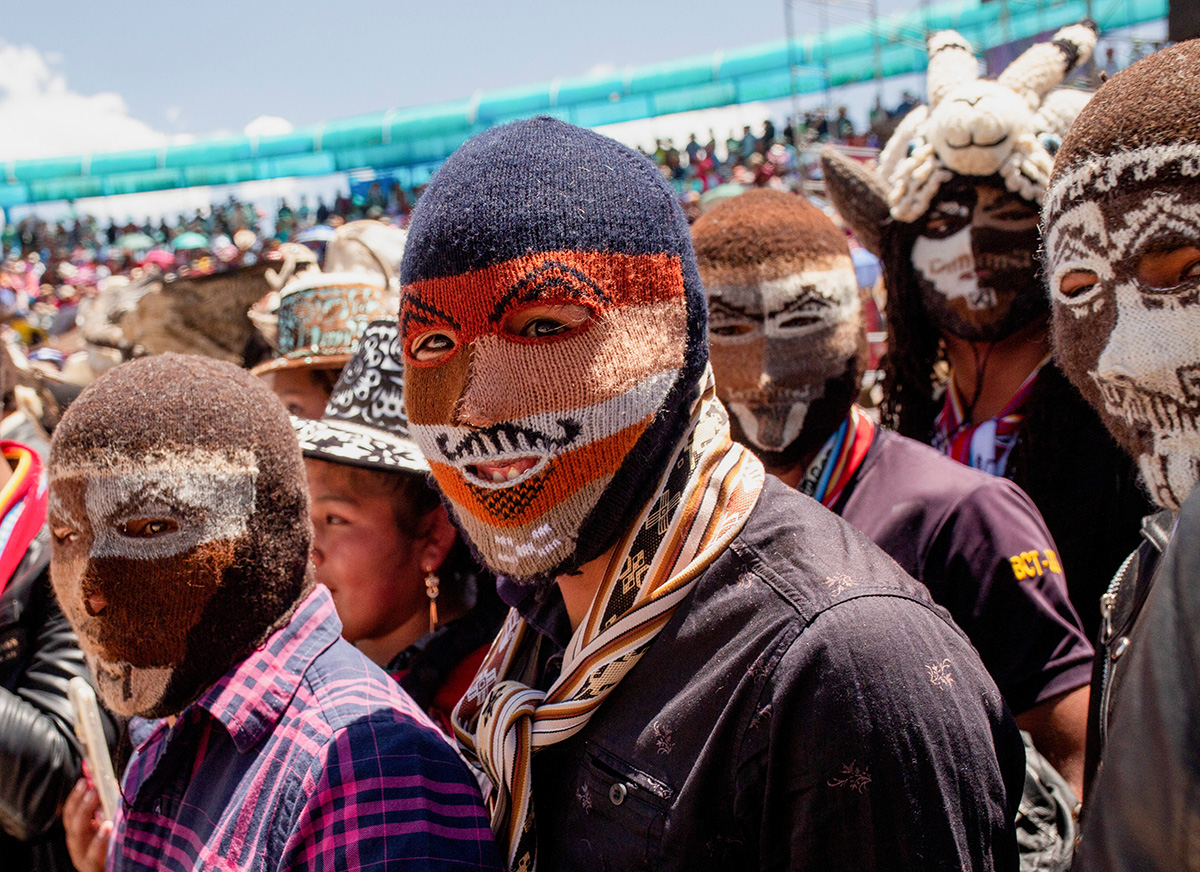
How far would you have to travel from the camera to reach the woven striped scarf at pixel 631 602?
1451 mm

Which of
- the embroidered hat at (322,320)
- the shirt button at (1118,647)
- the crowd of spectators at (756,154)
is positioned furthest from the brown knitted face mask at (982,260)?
the crowd of spectators at (756,154)

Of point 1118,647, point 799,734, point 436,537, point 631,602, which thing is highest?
point 631,602

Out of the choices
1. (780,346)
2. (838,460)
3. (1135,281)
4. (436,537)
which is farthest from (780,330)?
(1135,281)

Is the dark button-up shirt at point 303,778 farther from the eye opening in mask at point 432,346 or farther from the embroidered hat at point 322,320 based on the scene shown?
the embroidered hat at point 322,320

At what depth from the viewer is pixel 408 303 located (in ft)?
5.29

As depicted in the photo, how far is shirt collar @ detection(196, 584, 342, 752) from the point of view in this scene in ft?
5.71

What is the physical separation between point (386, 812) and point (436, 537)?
1248mm

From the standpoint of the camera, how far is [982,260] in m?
3.03

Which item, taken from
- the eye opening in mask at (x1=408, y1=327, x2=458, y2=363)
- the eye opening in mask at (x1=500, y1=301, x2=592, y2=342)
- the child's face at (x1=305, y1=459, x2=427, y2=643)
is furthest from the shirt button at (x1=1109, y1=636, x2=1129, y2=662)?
the child's face at (x1=305, y1=459, x2=427, y2=643)

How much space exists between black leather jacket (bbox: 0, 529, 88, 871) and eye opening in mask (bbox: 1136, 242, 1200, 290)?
9.09 feet

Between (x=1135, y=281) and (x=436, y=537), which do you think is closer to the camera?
(x=1135, y=281)

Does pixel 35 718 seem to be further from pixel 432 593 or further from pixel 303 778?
pixel 303 778

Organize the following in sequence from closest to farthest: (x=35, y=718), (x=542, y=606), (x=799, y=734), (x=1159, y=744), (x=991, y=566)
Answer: (x=1159, y=744), (x=799, y=734), (x=542, y=606), (x=991, y=566), (x=35, y=718)

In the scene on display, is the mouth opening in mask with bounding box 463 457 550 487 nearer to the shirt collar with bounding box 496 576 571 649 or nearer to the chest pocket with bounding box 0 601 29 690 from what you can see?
the shirt collar with bounding box 496 576 571 649
